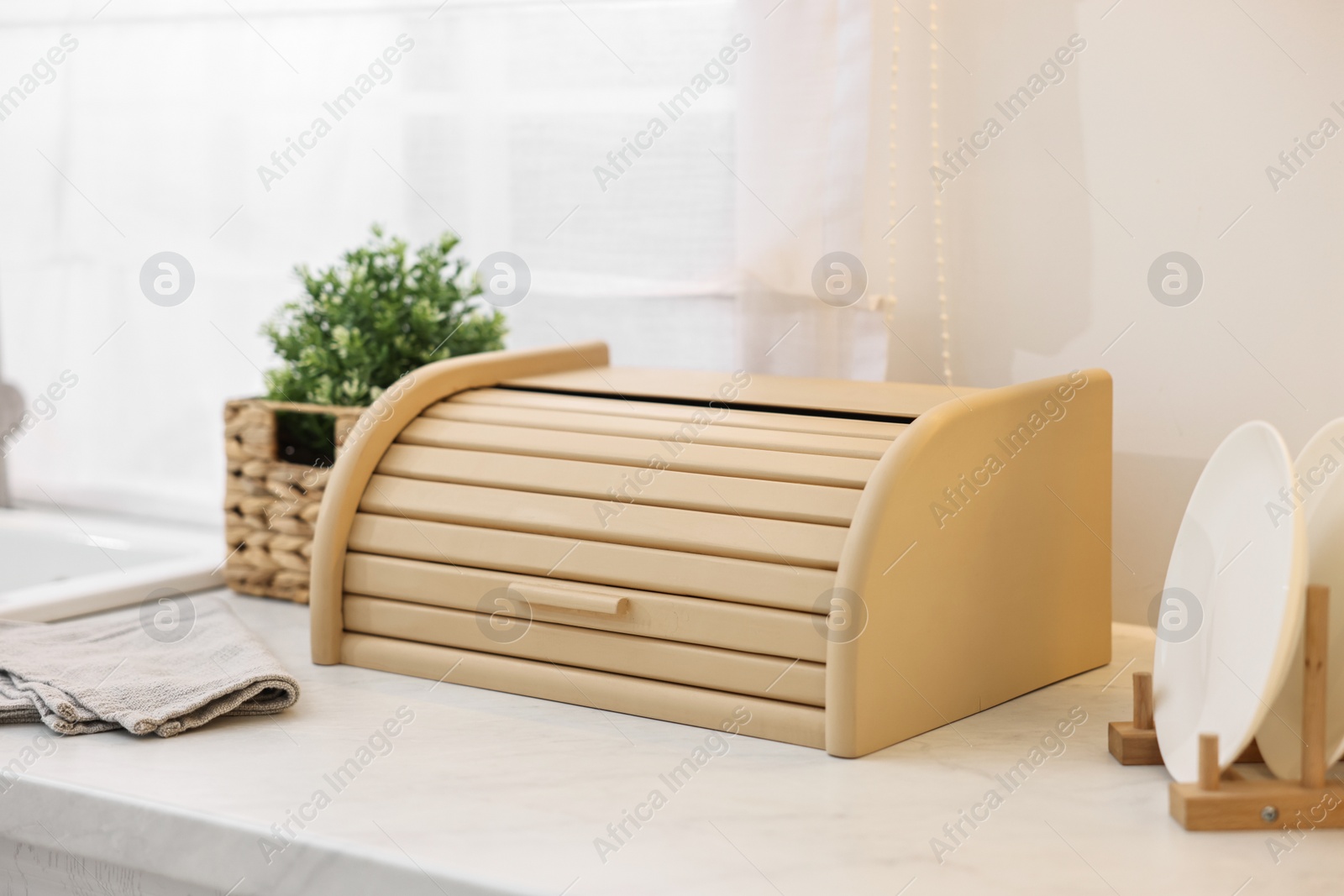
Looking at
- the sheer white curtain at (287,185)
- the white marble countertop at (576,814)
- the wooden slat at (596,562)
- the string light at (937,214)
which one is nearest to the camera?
the white marble countertop at (576,814)

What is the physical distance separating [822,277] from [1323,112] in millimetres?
508

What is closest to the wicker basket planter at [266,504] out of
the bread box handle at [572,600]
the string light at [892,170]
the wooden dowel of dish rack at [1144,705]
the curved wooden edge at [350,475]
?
the curved wooden edge at [350,475]

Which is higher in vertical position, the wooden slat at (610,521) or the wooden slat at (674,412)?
the wooden slat at (674,412)

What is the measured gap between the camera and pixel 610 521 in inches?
41.4

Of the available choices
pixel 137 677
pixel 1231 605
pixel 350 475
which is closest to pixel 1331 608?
pixel 1231 605

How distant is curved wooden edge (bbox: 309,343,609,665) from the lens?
1.16 m

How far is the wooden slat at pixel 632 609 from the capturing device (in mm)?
966

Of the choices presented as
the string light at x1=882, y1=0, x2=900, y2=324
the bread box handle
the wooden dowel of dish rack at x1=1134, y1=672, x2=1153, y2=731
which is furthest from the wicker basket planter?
the wooden dowel of dish rack at x1=1134, y1=672, x2=1153, y2=731

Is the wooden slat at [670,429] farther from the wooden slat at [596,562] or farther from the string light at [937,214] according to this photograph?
the string light at [937,214]

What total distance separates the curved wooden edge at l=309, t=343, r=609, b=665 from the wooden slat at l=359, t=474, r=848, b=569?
23mm

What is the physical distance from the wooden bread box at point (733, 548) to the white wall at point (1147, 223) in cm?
17

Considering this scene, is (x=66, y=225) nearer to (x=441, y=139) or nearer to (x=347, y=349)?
(x=441, y=139)

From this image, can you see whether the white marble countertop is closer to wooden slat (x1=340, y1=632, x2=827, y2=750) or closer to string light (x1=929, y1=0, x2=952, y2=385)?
wooden slat (x1=340, y1=632, x2=827, y2=750)

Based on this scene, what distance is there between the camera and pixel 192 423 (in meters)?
1.89
